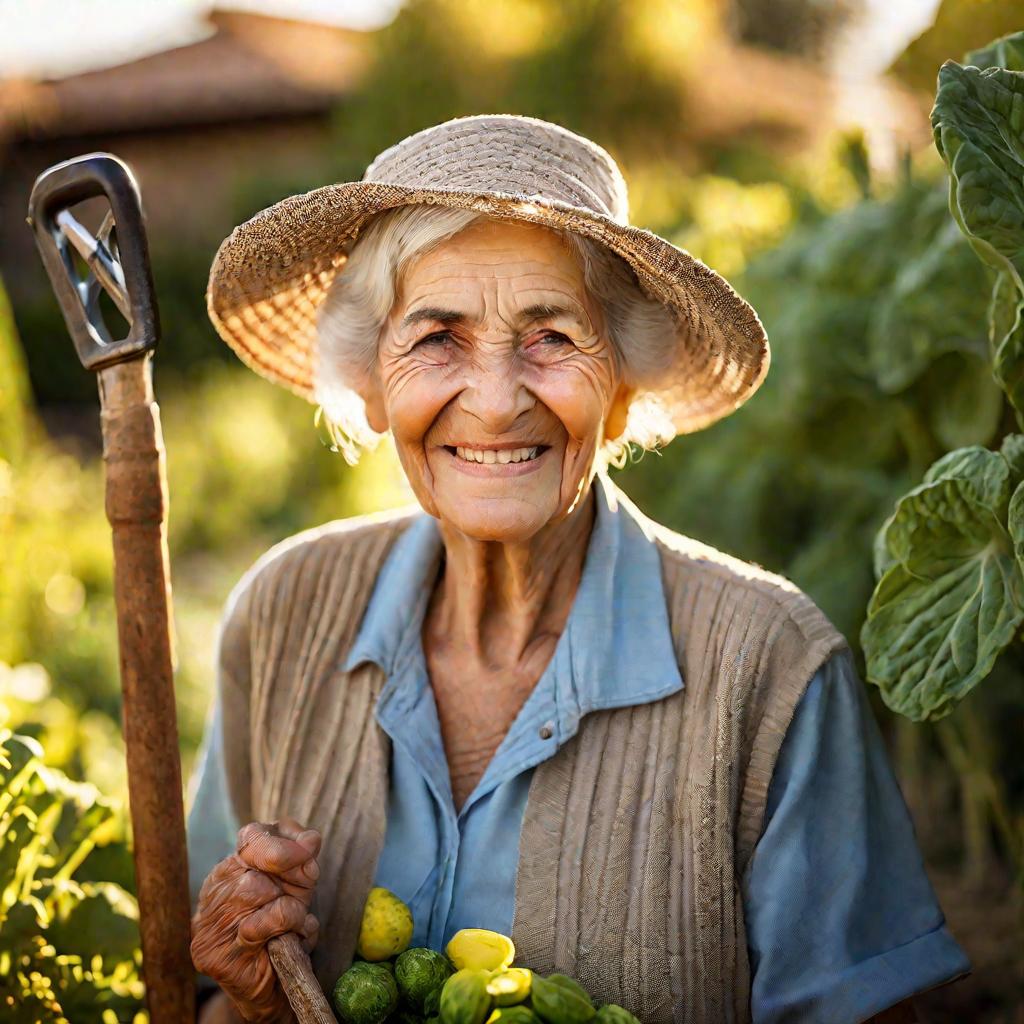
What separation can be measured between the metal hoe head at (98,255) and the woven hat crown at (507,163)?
0.37 metres

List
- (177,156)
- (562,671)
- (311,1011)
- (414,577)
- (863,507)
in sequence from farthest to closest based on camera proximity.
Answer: (177,156), (863,507), (414,577), (562,671), (311,1011)

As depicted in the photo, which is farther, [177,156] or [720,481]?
[177,156]

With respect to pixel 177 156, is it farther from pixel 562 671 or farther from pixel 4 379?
pixel 562 671

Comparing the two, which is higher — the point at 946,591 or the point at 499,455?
the point at 499,455

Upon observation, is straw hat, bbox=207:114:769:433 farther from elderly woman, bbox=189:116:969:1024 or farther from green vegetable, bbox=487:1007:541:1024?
green vegetable, bbox=487:1007:541:1024

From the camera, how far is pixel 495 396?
1771 millimetres

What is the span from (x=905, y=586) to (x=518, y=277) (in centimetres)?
74

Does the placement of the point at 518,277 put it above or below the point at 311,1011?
above

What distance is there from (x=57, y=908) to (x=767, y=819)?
119 centimetres

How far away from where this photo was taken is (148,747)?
1858 mm

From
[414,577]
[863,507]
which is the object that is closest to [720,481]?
[863,507]

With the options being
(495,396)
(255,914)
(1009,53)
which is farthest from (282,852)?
(1009,53)

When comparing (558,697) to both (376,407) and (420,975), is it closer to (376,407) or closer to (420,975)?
(420,975)

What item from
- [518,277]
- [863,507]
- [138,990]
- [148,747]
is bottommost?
[138,990]
